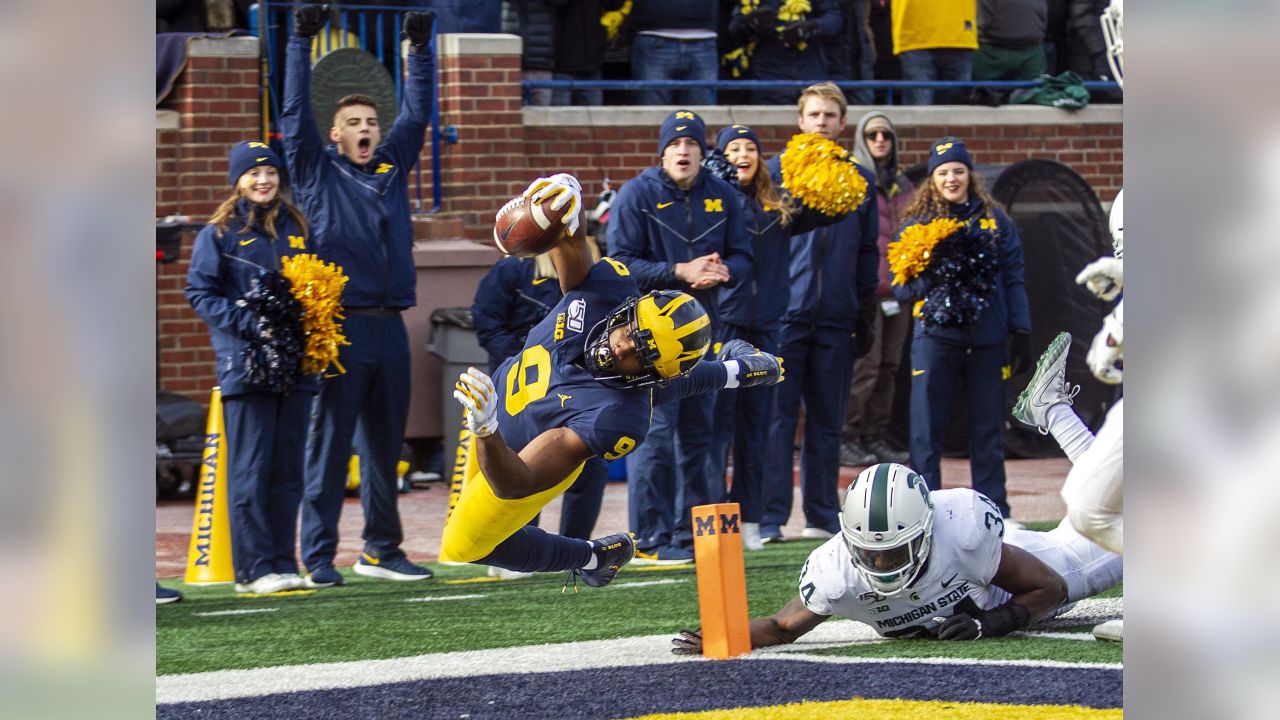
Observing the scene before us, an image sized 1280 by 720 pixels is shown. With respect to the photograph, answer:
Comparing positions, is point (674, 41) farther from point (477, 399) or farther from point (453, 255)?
point (477, 399)

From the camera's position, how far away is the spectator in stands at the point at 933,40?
13.2 metres

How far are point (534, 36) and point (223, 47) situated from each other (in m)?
2.33

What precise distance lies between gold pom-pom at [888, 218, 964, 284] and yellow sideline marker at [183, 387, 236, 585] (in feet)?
11.8

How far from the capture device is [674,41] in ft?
41.6

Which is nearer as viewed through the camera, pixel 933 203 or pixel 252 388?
pixel 252 388

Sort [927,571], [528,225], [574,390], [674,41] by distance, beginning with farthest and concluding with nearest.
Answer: [674,41] → [927,571] → [574,390] → [528,225]

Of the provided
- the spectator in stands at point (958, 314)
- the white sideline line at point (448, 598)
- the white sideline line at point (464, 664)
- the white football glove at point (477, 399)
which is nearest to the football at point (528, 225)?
the white football glove at point (477, 399)

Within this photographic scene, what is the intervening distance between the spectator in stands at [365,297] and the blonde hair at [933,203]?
275 cm

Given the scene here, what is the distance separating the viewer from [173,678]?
5633 millimetres

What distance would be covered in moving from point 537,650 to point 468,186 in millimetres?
7148

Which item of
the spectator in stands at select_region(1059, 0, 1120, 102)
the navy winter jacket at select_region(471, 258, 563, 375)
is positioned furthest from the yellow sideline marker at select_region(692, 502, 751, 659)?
the spectator in stands at select_region(1059, 0, 1120, 102)

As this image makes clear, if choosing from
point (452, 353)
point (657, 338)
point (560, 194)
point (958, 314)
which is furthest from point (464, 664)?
point (452, 353)

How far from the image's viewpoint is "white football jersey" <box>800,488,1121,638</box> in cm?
577
